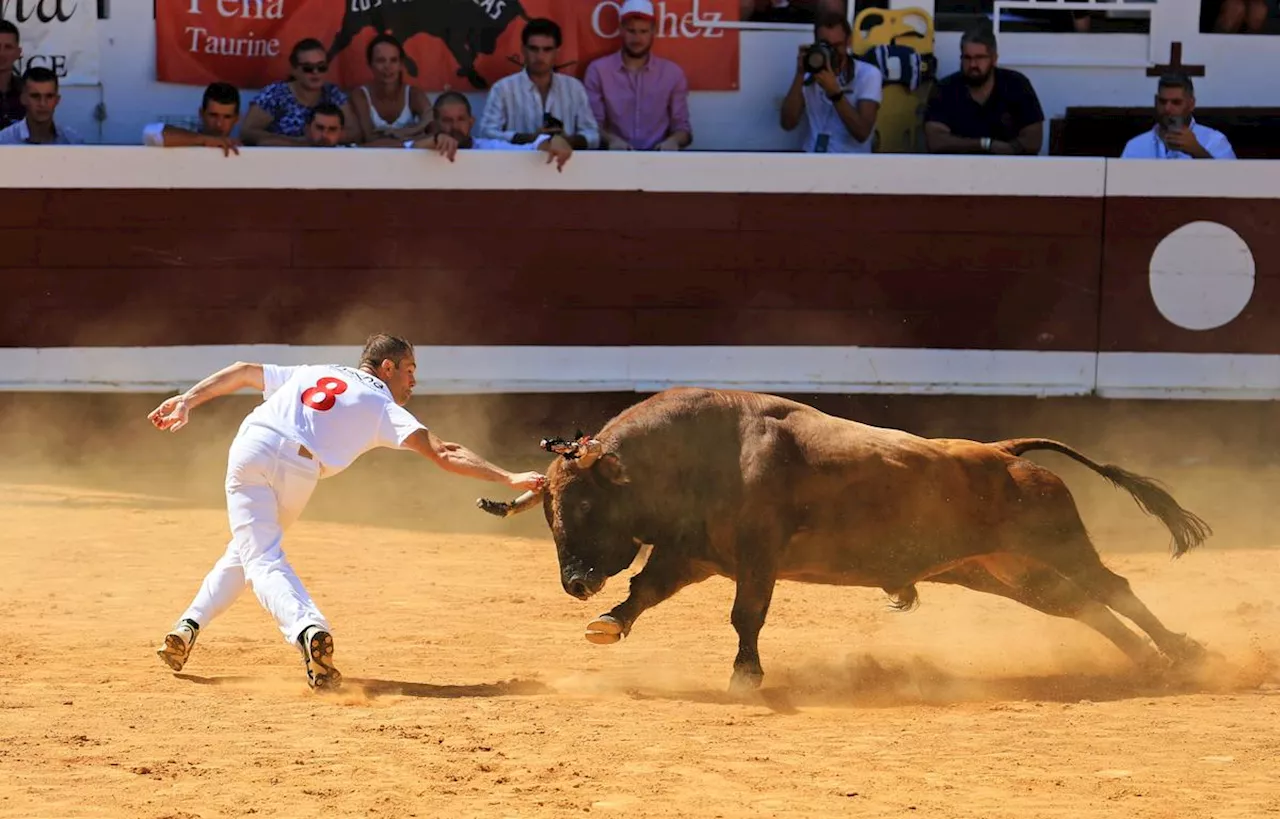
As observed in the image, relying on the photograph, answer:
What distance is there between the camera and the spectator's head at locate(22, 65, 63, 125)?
381 inches

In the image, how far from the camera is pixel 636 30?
994 cm

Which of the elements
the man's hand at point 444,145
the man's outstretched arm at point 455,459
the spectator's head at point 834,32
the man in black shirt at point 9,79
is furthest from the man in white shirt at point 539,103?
the man's outstretched arm at point 455,459

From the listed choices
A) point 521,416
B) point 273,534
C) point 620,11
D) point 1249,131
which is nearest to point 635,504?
point 273,534

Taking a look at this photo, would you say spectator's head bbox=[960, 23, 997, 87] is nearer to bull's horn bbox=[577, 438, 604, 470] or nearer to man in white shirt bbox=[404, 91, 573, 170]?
man in white shirt bbox=[404, 91, 573, 170]

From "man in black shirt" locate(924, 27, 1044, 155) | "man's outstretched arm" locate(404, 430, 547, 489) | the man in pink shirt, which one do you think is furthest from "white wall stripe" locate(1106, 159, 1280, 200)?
"man's outstretched arm" locate(404, 430, 547, 489)

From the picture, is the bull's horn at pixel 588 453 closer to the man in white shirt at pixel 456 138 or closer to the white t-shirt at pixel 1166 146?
the man in white shirt at pixel 456 138

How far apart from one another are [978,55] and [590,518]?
4.98 meters

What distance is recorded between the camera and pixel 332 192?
996 centimetres

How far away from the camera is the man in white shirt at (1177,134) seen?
32.5 ft

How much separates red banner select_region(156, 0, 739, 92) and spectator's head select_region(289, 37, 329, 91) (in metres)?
0.42

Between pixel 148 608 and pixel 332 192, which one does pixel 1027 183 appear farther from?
pixel 148 608

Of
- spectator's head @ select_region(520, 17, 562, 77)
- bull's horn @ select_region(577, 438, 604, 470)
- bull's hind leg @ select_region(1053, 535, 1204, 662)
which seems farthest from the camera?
spectator's head @ select_region(520, 17, 562, 77)

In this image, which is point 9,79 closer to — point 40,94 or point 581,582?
point 40,94

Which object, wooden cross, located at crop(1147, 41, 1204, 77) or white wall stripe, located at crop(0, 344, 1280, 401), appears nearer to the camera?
white wall stripe, located at crop(0, 344, 1280, 401)
